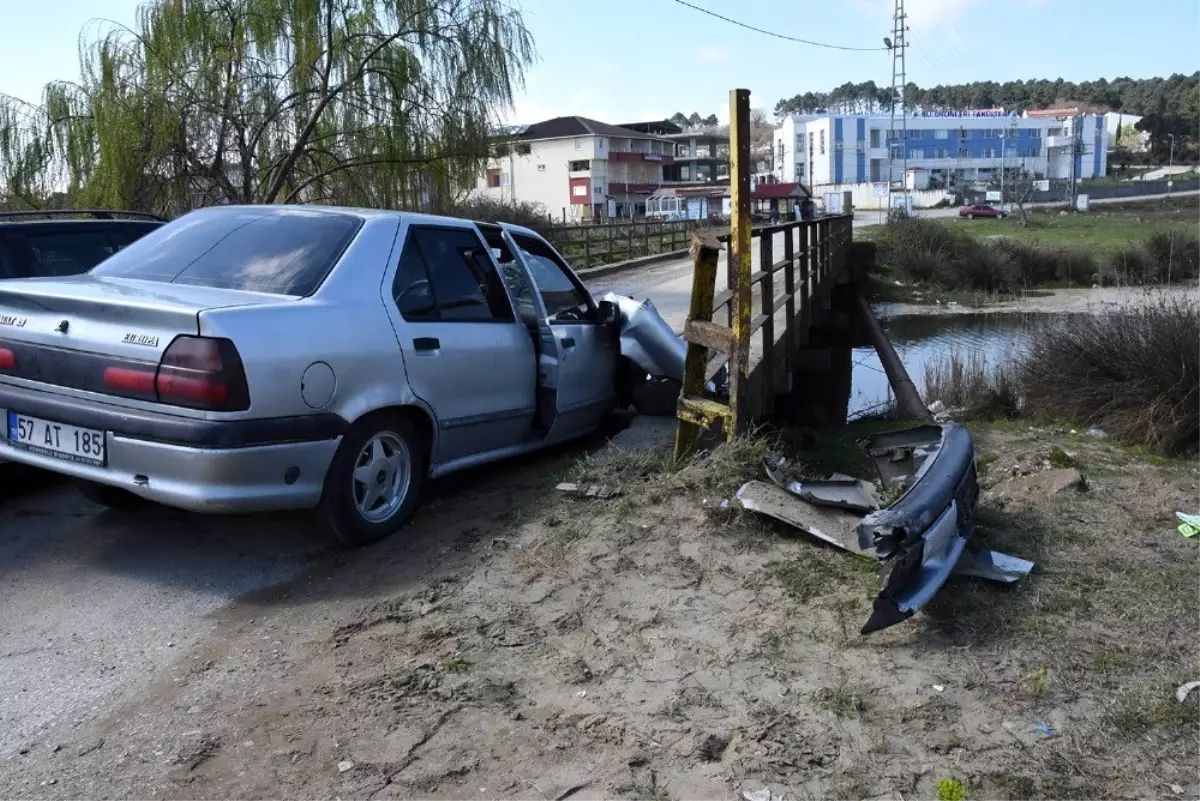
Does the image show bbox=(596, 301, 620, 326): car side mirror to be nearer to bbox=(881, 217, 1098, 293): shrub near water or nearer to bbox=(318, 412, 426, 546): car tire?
bbox=(318, 412, 426, 546): car tire

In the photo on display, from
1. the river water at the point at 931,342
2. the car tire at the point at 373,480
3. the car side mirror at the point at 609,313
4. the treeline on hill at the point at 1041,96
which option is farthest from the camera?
the treeline on hill at the point at 1041,96

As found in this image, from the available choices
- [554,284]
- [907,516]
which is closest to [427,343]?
[554,284]

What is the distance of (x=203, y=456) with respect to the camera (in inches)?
161

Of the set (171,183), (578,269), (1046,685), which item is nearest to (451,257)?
(1046,685)


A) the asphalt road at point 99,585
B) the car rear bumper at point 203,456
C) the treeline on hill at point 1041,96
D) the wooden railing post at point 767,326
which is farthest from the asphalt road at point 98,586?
the treeline on hill at point 1041,96

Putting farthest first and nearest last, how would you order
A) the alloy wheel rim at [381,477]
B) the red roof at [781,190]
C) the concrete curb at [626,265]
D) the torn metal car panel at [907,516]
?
the red roof at [781,190]
the concrete curb at [626,265]
the alloy wheel rim at [381,477]
the torn metal car panel at [907,516]

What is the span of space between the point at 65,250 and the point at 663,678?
15.7 feet

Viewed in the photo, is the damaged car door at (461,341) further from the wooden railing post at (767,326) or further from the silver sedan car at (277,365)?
the wooden railing post at (767,326)

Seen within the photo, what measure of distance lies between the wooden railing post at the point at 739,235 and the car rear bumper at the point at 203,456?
2.22m

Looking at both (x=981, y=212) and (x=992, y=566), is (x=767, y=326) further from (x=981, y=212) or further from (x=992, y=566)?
(x=981, y=212)

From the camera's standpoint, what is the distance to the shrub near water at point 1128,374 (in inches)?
350

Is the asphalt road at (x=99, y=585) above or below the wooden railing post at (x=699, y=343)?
below

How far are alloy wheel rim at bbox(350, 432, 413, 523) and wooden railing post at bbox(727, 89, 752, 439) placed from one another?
5.72ft

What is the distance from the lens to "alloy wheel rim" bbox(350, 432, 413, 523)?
15.5 feet
